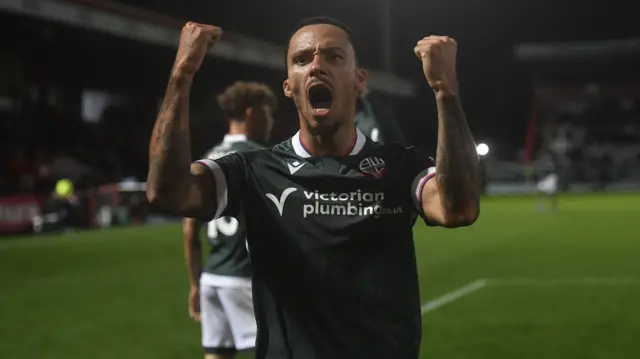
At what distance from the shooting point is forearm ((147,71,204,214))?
252cm

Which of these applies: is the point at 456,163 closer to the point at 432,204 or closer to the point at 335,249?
the point at 432,204

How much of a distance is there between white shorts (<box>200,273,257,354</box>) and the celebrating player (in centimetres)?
219

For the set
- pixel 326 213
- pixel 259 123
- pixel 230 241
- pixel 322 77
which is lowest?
pixel 230 241

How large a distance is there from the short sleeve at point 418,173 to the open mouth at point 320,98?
0.35m

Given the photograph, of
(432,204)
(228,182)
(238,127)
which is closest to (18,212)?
(238,127)

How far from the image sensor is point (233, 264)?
510cm

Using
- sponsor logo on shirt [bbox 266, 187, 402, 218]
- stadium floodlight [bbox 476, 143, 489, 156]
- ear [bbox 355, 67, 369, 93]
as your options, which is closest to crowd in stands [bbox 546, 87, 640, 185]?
stadium floodlight [bbox 476, 143, 489, 156]

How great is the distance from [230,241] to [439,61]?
2.87m

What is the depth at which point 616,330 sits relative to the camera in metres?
8.34

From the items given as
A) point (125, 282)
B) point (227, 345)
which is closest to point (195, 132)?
point (125, 282)

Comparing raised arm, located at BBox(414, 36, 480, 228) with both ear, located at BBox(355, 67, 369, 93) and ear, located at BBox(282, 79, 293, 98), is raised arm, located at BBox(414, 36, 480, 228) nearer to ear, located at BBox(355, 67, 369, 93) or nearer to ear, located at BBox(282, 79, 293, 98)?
ear, located at BBox(355, 67, 369, 93)

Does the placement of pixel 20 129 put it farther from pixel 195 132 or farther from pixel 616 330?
pixel 616 330

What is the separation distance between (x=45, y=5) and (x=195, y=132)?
16950mm

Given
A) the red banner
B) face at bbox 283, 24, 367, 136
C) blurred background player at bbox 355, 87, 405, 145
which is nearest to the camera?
face at bbox 283, 24, 367, 136
